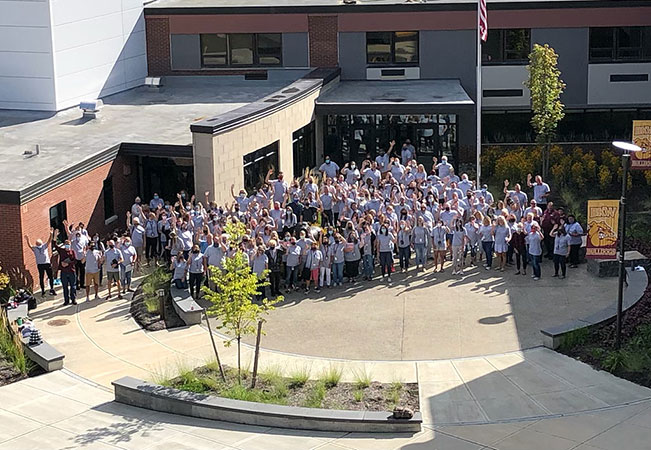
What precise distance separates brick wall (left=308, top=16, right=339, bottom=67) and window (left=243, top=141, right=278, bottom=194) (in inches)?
324

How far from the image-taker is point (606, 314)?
2430 centimetres

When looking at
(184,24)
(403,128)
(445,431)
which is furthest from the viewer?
(184,24)

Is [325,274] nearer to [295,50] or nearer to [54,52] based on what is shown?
[54,52]

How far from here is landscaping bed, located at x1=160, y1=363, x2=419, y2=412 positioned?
20.5 metres

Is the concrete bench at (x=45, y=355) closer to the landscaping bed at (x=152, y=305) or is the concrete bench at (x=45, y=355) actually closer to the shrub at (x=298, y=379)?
the landscaping bed at (x=152, y=305)

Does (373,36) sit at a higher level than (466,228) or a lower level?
higher

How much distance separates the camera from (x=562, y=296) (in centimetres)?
2673

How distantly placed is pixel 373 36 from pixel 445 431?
2593cm

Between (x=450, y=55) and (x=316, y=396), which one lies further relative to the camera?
(x=450, y=55)

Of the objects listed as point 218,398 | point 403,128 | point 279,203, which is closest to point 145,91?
point 403,128

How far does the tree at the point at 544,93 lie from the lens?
3738cm

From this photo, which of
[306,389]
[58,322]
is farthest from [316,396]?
[58,322]

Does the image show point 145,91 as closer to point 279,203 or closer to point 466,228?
point 279,203

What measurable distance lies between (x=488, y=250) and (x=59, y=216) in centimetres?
1157
